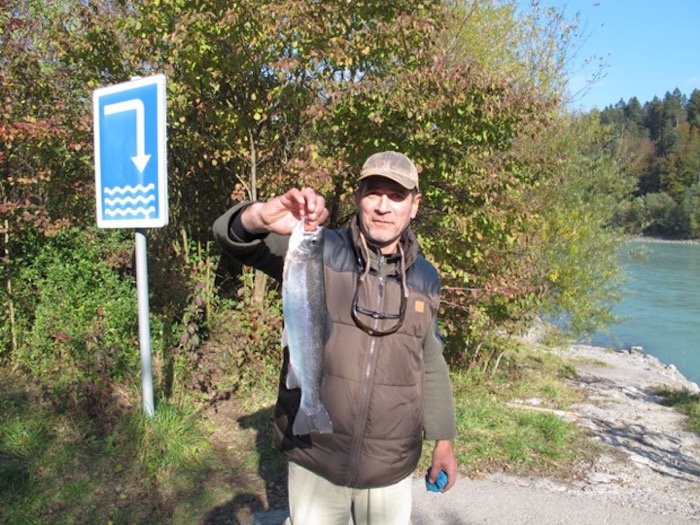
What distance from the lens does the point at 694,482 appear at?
4992mm

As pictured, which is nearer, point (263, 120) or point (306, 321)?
point (306, 321)

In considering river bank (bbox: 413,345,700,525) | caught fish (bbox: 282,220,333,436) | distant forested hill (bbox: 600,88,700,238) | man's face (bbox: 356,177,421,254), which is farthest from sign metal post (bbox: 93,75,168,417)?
distant forested hill (bbox: 600,88,700,238)

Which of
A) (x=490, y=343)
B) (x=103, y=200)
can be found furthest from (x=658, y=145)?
(x=103, y=200)

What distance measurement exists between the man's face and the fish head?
0.37 meters

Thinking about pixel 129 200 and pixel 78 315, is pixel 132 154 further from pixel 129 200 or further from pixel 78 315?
pixel 78 315

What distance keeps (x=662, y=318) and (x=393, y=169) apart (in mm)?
21144

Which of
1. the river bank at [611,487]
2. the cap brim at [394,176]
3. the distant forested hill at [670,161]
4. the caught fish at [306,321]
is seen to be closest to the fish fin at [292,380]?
the caught fish at [306,321]

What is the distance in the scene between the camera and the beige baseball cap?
90.5 inches

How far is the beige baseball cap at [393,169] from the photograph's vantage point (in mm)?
2299

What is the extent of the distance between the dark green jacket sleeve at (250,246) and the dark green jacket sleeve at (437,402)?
0.81m

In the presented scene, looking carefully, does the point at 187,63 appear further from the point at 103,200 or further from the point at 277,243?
the point at 277,243

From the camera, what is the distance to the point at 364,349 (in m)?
2.24

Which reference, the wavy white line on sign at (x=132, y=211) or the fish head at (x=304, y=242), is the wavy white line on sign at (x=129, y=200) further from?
the fish head at (x=304, y=242)

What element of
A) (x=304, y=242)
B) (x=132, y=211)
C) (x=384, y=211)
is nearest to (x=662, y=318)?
(x=132, y=211)
